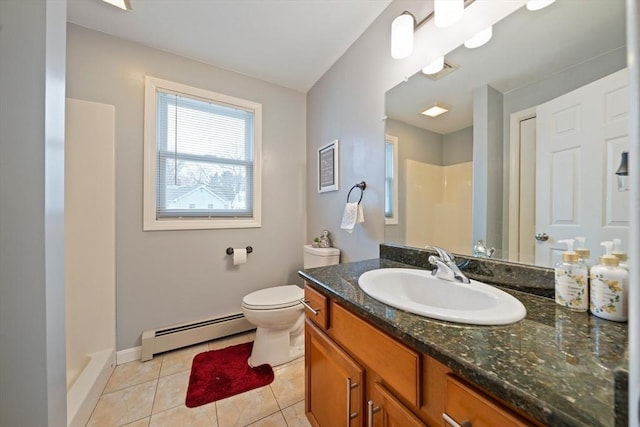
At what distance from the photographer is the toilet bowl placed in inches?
62.8

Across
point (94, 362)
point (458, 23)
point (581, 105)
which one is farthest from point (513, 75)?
point (94, 362)

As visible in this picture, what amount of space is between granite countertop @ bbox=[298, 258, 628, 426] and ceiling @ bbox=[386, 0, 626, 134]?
792mm

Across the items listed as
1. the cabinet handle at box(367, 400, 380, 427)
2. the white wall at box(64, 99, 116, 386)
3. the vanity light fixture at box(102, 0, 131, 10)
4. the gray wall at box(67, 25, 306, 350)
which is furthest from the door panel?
the white wall at box(64, 99, 116, 386)

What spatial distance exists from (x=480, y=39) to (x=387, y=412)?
1.44 meters

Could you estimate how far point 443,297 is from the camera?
94cm

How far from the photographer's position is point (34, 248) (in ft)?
2.37

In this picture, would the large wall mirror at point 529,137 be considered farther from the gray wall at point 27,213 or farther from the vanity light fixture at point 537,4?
the gray wall at point 27,213

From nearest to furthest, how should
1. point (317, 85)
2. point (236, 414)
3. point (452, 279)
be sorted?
point (452, 279), point (236, 414), point (317, 85)

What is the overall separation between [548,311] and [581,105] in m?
0.65

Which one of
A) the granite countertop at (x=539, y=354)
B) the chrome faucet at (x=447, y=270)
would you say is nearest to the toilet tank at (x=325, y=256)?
the chrome faucet at (x=447, y=270)

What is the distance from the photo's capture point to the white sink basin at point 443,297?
639 mm

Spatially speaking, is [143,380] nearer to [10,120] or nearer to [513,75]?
[10,120]

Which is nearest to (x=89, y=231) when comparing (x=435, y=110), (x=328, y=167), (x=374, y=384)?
(x=328, y=167)

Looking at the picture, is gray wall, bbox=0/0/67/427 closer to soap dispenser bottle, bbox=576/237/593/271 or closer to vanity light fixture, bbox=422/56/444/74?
vanity light fixture, bbox=422/56/444/74
